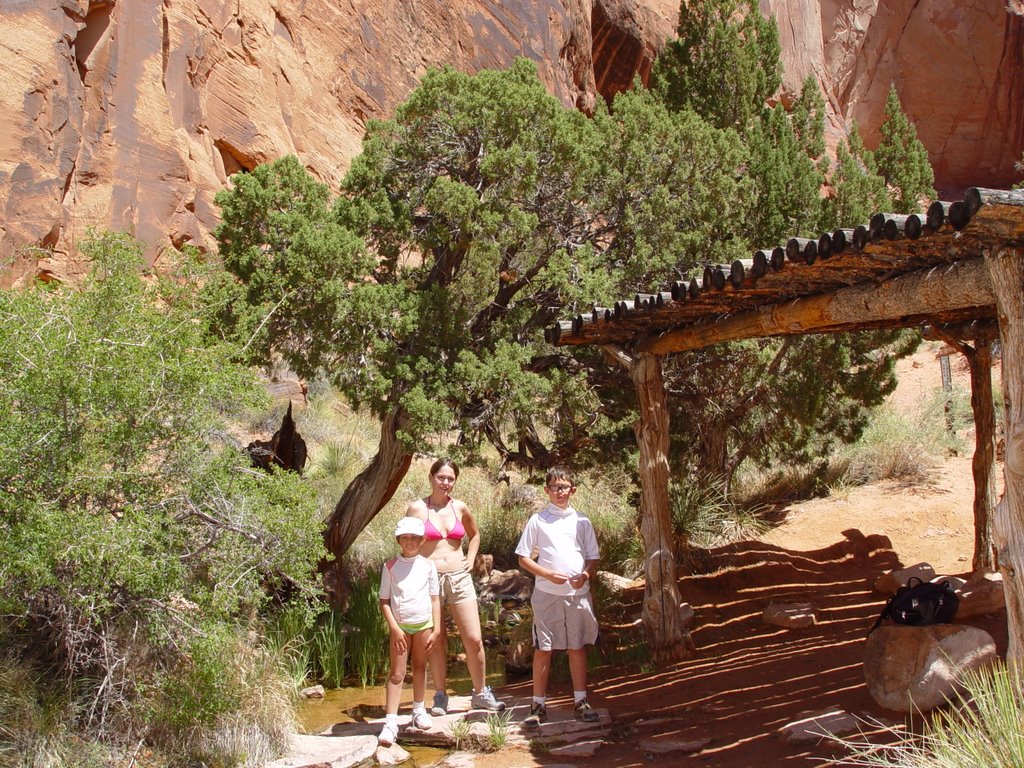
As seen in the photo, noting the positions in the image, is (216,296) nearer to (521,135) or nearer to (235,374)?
(235,374)

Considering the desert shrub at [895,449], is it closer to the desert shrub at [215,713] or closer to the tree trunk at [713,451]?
the tree trunk at [713,451]

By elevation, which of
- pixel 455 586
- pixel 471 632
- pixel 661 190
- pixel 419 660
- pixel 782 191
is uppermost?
pixel 782 191

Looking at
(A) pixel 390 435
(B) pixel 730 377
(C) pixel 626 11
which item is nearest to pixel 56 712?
(A) pixel 390 435

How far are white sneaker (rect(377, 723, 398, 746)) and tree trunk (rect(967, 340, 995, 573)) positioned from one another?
6.45 metres

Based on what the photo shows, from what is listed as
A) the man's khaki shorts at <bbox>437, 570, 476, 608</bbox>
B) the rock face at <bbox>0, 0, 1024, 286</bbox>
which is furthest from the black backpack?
the rock face at <bbox>0, 0, 1024, 286</bbox>

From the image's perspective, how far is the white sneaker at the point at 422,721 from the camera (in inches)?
219

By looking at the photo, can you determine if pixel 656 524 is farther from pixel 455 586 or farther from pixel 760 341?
pixel 760 341

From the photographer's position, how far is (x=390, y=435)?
904 centimetres

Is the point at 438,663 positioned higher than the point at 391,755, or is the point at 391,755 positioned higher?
the point at 438,663

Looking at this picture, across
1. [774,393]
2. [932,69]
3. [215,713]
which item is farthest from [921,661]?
[932,69]

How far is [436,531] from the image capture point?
5672mm

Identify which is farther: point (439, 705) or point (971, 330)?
point (971, 330)

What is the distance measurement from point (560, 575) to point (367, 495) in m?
4.19

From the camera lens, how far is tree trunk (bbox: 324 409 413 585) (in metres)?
9.12
